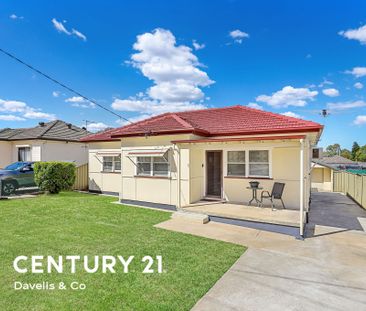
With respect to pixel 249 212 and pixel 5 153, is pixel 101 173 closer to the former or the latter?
pixel 249 212

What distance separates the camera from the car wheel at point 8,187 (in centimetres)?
1426

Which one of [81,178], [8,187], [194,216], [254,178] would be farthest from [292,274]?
[81,178]

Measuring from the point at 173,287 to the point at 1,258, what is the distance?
14.4 ft

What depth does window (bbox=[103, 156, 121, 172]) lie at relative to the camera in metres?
16.0

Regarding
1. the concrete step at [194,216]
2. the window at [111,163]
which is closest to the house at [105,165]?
the window at [111,163]

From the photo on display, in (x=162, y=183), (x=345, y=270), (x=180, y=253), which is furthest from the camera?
(x=162, y=183)

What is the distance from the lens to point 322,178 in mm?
23875

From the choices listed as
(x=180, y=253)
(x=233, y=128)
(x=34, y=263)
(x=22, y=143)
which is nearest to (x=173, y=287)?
(x=180, y=253)

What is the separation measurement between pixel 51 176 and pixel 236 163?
12.0 m

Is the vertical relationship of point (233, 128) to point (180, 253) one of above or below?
above

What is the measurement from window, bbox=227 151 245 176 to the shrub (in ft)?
37.0

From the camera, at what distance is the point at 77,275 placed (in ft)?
16.2

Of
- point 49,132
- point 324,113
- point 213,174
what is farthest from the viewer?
point 49,132

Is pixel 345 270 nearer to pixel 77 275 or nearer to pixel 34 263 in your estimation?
pixel 77 275
